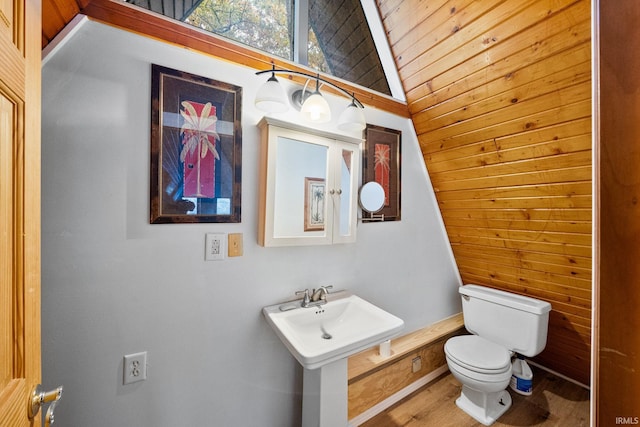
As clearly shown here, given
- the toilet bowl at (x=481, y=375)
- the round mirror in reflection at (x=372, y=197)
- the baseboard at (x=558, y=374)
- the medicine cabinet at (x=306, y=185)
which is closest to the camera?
the medicine cabinet at (x=306, y=185)

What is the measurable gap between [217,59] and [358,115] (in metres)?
0.75

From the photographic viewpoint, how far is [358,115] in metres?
1.41

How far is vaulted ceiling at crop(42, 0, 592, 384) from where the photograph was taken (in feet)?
3.61

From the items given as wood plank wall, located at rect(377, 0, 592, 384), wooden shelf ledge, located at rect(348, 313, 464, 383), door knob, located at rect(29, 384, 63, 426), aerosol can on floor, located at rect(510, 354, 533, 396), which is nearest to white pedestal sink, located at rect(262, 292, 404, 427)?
wooden shelf ledge, located at rect(348, 313, 464, 383)

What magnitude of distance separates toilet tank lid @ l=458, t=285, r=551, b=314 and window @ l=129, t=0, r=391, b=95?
1675mm

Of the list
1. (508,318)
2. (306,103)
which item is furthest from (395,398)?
(306,103)

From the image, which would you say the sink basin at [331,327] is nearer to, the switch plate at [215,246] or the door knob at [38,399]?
the switch plate at [215,246]

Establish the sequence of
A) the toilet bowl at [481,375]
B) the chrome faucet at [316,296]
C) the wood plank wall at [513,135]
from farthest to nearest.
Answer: the toilet bowl at [481,375]
the chrome faucet at [316,296]
the wood plank wall at [513,135]

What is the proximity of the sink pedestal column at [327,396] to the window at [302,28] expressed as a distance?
5.36 feet

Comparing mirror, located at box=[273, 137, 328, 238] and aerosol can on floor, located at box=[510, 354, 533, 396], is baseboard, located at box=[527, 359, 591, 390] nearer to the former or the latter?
aerosol can on floor, located at box=[510, 354, 533, 396]

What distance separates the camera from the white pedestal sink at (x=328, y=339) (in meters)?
1.04

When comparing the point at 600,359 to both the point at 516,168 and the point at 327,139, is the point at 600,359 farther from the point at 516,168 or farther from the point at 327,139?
the point at 516,168

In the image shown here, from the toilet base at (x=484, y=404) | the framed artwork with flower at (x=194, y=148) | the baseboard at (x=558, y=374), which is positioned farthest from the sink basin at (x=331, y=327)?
the baseboard at (x=558, y=374)

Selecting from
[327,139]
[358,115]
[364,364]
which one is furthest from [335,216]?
[364,364]
